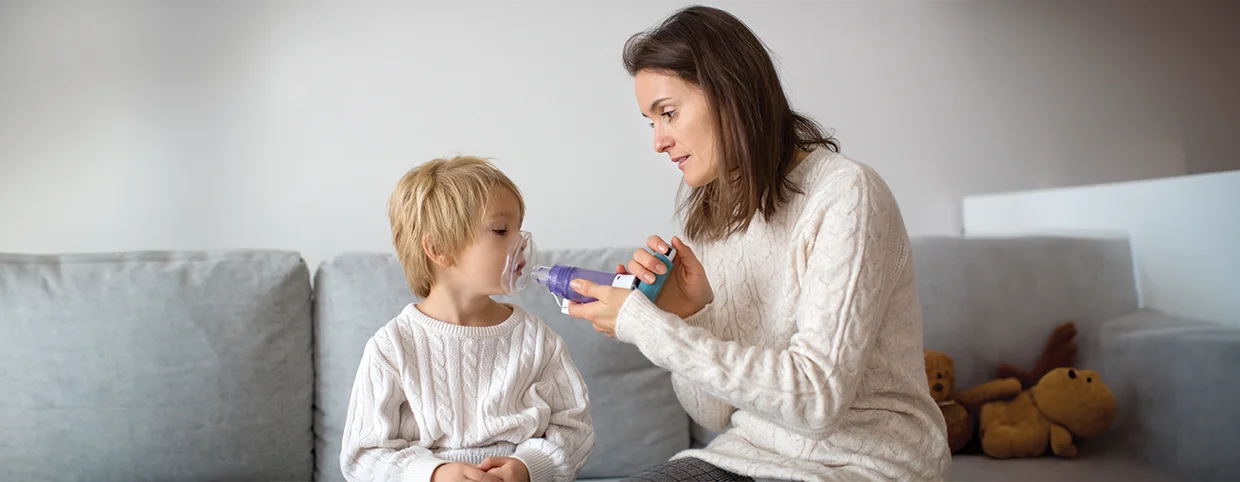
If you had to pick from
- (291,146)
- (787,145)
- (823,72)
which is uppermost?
(823,72)

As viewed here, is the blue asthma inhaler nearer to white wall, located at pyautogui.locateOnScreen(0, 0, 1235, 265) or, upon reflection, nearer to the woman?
the woman

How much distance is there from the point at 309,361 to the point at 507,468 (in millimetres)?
761

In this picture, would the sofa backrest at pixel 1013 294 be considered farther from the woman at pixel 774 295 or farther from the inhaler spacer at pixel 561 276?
the inhaler spacer at pixel 561 276

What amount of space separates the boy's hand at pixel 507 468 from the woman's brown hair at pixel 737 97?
1.62 ft

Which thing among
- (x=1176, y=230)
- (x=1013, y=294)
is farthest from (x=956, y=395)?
(x=1176, y=230)

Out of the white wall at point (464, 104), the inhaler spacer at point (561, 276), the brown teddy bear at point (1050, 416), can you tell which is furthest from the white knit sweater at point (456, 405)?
the brown teddy bear at point (1050, 416)

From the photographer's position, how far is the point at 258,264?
195 cm

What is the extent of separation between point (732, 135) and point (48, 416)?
1.46 m

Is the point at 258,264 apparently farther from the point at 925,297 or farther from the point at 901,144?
the point at 901,144

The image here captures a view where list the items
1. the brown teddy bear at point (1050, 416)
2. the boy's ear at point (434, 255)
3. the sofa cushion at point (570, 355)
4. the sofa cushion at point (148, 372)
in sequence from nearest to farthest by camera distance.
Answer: the boy's ear at point (434, 255), the sofa cushion at point (148, 372), the sofa cushion at point (570, 355), the brown teddy bear at point (1050, 416)

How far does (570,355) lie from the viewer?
195 cm

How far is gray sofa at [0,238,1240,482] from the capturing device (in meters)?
1.81

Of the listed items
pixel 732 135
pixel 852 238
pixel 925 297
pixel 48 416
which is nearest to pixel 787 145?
pixel 732 135

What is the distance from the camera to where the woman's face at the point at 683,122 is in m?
1.32
